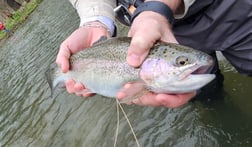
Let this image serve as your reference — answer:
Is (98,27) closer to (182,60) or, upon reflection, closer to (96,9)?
(96,9)

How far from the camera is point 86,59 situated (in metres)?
3.54

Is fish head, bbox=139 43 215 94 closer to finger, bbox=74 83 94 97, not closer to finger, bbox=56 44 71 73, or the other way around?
finger, bbox=74 83 94 97

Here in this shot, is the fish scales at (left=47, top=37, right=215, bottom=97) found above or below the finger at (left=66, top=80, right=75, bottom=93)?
above

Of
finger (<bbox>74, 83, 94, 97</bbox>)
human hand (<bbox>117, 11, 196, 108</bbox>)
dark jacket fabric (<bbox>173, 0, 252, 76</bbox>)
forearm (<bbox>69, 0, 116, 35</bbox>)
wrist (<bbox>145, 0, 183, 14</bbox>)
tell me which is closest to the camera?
human hand (<bbox>117, 11, 196, 108</bbox>)

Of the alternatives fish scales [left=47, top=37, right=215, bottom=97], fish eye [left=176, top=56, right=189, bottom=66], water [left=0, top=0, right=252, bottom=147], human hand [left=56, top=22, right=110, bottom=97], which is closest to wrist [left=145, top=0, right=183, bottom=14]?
fish scales [left=47, top=37, right=215, bottom=97]

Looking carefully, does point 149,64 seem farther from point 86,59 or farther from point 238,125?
point 238,125

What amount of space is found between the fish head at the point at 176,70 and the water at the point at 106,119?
8.25ft

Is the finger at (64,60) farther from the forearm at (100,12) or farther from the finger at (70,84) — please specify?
the forearm at (100,12)

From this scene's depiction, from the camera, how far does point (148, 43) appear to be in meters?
2.78

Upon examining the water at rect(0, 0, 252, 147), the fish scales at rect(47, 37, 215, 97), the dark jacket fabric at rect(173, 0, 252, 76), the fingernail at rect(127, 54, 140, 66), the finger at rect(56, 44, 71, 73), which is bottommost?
the water at rect(0, 0, 252, 147)

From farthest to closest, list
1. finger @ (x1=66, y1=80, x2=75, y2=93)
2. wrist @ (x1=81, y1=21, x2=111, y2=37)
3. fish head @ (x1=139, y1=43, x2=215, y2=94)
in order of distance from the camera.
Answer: wrist @ (x1=81, y1=21, x2=111, y2=37) → finger @ (x1=66, y1=80, x2=75, y2=93) → fish head @ (x1=139, y1=43, x2=215, y2=94)

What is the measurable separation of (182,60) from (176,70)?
0.26ft

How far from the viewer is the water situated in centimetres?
536

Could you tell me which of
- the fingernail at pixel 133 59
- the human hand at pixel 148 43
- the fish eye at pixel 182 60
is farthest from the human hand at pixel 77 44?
the fish eye at pixel 182 60
